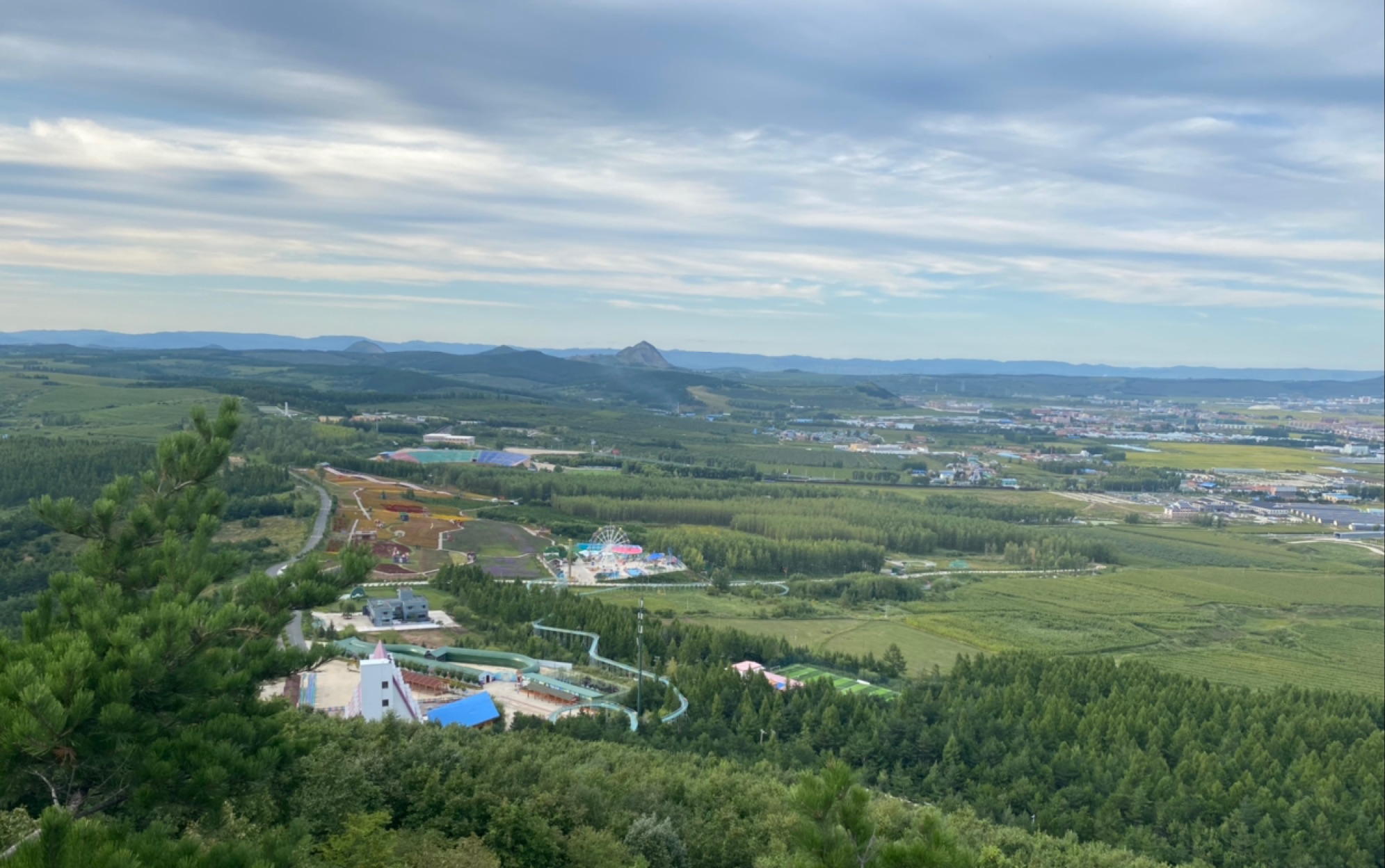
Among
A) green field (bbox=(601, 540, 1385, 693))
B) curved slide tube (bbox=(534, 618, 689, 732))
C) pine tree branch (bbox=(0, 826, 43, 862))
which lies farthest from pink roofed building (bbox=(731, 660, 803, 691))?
pine tree branch (bbox=(0, 826, 43, 862))

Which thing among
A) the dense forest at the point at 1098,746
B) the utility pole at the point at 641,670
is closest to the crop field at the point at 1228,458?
the dense forest at the point at 1098,746

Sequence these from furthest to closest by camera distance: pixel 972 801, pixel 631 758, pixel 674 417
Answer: pixel 674 417 < pixel 972 801 < pixel 631 758

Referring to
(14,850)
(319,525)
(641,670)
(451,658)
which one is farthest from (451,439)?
(14,850)

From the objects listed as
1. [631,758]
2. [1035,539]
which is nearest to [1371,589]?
[1035,539]

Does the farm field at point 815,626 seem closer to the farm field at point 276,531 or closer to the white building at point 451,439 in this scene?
the farm field at point 276,531

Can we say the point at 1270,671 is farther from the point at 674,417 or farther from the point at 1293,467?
the point at 674,417

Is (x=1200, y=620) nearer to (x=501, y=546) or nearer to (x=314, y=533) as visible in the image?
(x=501, y=546)

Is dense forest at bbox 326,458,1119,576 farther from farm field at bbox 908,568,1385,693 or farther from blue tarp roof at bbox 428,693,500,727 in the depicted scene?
blue tarp roof at bbox 428,693,500,727
